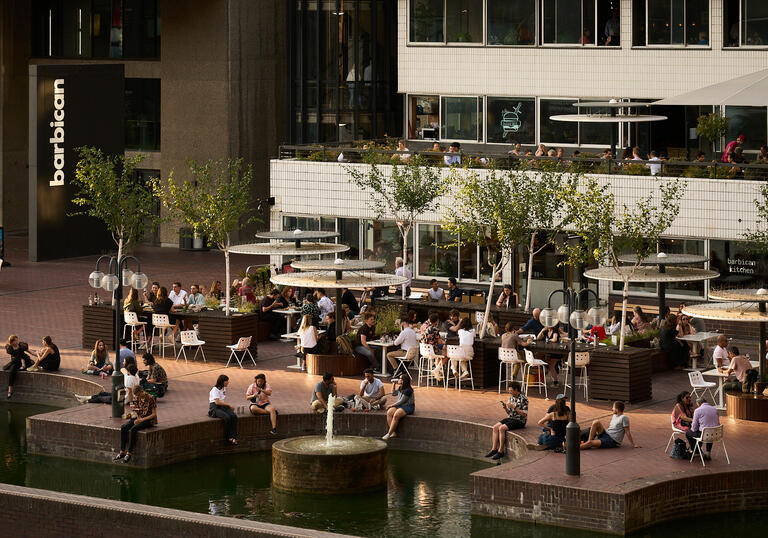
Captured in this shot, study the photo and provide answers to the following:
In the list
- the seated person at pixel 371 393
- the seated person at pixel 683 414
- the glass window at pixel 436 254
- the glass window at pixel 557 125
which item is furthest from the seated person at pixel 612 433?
the glass window at pixel 557 125

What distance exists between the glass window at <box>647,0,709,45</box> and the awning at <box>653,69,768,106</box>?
1039 cm

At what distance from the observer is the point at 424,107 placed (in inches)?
1778

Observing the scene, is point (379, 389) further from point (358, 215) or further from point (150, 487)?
point (358, 215)

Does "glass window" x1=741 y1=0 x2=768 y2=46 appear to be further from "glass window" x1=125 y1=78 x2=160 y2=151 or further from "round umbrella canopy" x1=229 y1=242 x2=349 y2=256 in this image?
"glass window" x1=125 y1=78 x2=160 y2=151

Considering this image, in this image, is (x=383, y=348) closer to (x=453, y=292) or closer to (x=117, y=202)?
(x=453, y=292)

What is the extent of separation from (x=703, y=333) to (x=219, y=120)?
26.4m

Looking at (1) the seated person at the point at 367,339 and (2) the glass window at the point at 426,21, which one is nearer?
(1) the seated person at the point at 367,339

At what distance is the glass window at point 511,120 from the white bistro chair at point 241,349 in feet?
45.7

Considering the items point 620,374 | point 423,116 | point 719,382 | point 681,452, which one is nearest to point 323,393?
point 620,374

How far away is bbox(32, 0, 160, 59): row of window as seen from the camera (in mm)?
56031

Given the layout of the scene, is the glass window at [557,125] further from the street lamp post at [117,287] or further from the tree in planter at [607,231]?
the street lamp post at [117,287]

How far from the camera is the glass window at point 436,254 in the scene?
40.6 m

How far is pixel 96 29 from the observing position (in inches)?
2250

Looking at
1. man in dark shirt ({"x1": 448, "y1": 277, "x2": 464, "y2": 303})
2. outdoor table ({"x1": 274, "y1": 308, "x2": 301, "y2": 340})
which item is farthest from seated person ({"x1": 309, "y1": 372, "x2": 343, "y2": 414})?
man in dark shirt ({"x1": 448, "y1": 277, "x2": 464, "y2": 303})
